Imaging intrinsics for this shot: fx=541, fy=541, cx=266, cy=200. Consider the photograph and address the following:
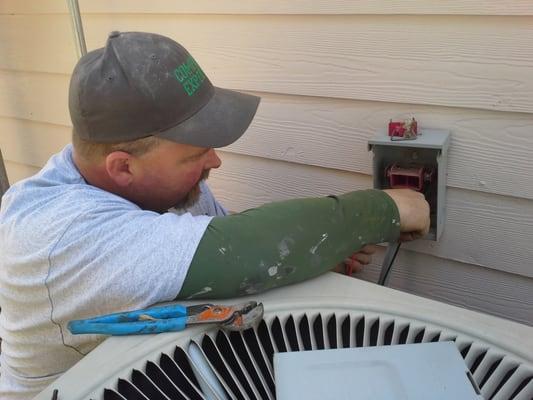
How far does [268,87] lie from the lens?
4.58 feet

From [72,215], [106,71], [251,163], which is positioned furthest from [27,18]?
[72,215]

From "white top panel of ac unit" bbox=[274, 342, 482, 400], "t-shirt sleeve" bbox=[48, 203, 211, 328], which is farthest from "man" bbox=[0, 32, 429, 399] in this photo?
"white top panel of ac unit" bbox=[274, 342, 482, 400]

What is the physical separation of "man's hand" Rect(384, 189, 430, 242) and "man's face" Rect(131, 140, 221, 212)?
367 mm

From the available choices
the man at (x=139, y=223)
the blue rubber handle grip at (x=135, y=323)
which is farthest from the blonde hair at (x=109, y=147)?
the blue rubber handle grip at (x=135, y=323)

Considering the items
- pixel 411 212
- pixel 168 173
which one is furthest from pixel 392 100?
pixel 168 173

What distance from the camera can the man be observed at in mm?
859

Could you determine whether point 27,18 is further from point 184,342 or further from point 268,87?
point 184,342

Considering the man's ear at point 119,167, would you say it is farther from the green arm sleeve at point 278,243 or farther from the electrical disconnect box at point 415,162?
the electrical disconnect box at point 415,162

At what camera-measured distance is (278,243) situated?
2.92 feet

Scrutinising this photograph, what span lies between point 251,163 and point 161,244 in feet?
2.36

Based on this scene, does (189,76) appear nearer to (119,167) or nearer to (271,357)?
(119,167)

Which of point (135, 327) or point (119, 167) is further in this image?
point (119, 167)

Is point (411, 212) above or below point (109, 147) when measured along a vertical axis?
below

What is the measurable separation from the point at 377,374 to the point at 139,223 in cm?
45
